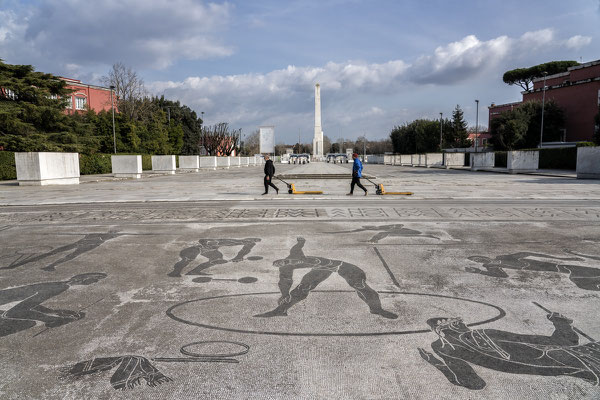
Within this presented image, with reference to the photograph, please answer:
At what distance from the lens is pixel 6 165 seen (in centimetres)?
2706

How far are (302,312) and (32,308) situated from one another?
2.85m

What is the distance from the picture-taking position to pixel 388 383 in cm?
290

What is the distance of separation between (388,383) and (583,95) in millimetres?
67499

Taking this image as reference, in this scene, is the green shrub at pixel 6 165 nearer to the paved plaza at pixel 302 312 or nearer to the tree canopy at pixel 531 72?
the paved plaza at pixel 302 312

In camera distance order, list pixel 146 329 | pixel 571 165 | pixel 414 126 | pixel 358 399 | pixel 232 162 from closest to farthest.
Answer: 1. pixel 358 399
2. pixel 146 329
3. pixel 571 165
4. pixel 232 162
5. pixel 414 126

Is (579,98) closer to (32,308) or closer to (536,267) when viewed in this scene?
(536,267)

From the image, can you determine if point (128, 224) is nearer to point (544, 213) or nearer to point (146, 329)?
point (146, 329)

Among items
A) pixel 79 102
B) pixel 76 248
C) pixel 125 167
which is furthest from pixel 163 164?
pixel 79 102

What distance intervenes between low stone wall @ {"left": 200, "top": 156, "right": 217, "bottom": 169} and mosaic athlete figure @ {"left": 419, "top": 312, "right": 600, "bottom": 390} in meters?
47.7

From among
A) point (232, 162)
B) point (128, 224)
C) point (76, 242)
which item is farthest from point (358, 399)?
point (232, 162)

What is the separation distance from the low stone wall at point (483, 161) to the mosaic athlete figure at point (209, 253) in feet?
119

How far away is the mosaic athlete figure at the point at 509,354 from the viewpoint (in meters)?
3.03

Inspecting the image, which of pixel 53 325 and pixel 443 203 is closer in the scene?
pixel 53 325

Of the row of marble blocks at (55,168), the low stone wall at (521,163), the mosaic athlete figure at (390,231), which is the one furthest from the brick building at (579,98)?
the mosaic athlete figure at (390,231)
